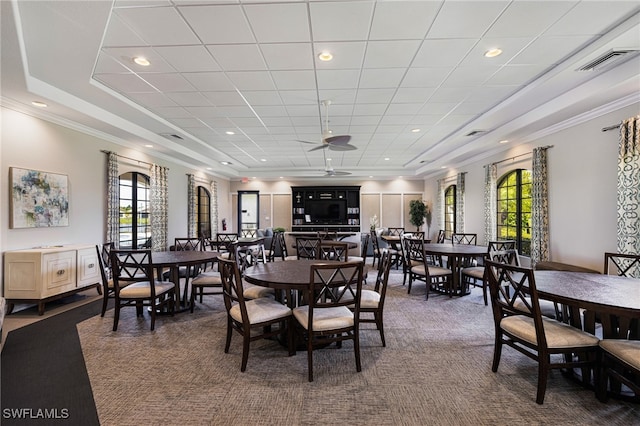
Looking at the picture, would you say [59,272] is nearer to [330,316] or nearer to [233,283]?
[233,283]

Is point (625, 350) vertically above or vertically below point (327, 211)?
below

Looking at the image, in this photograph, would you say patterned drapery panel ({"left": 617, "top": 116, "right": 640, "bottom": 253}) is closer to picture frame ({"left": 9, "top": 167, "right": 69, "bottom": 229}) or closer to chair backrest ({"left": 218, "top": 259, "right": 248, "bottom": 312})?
chair backrest ({"left": 218, "top": 259, "right": 248, "bottom": 312})

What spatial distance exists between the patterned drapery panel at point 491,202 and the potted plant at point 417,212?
13.9 ft

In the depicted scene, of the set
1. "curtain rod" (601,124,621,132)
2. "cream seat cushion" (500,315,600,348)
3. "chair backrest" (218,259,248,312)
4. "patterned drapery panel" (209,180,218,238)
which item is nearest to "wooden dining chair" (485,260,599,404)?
"cream seat cushion" (500,315,600,348)

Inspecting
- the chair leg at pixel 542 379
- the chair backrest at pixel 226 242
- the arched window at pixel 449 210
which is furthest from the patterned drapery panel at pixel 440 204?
the chair leg at pixel 542 379

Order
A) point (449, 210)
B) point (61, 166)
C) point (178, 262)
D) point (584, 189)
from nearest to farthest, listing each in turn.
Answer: point (178, 262)
point (584, 189)
point (61, 166)
point (449, 210)

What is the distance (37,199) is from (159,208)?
8.99 ft

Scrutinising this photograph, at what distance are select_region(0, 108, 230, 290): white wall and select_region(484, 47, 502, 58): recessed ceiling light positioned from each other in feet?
20.3

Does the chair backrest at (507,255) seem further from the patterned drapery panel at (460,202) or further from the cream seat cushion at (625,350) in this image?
the patterned drapery panel at (460,202)

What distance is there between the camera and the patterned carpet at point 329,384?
205 cm

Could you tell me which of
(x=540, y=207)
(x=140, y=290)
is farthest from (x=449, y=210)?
(x=140, y=290)

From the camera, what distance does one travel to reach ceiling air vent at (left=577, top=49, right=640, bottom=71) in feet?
9.63

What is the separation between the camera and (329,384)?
7.98 feet

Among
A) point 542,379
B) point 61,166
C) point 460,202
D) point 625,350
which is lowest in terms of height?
point 542,379
